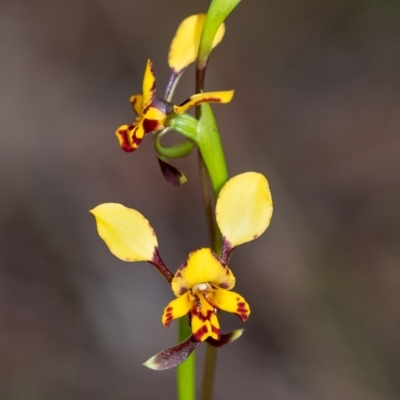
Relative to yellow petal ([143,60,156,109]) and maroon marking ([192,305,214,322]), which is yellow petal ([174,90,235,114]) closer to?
yellow petal ([143,60,156,109])

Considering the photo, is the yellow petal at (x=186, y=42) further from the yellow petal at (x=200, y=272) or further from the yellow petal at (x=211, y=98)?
the yellow petal at (x=200, y=272)

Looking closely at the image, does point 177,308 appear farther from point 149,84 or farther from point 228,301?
point 149,84

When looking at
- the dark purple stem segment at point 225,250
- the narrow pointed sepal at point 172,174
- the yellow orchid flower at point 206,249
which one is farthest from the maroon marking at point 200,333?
the narrow pointed sepal at point 172,174

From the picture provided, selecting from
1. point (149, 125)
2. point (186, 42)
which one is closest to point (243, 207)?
point (149, 125)

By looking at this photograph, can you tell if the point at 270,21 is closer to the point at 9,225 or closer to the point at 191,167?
the point at 191,167

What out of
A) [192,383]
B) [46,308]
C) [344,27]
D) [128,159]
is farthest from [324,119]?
[192,383]

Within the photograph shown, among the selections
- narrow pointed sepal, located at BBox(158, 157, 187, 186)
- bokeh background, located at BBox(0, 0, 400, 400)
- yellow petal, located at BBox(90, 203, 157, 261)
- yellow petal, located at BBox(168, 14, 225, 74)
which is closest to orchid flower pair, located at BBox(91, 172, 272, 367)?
yellow petal, located at BBox(90, 203, 157, 261)
